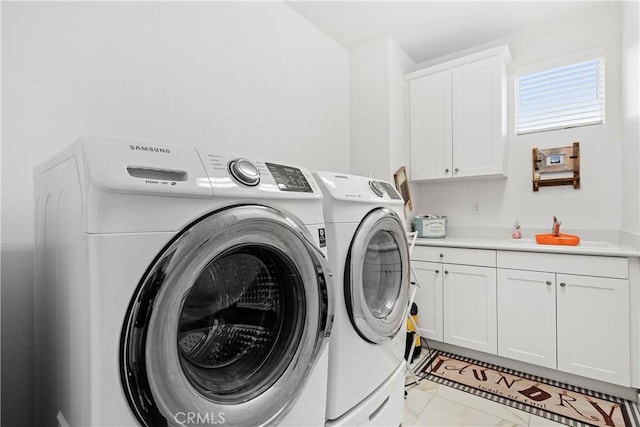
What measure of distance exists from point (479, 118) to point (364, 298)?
2258 mm

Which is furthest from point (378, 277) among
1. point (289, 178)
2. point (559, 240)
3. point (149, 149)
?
point (559, 240)

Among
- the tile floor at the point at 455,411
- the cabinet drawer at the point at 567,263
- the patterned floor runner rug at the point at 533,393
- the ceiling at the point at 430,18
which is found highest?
the ceiling at the point at 430,18

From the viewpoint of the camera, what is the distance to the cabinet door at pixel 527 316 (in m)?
2.14

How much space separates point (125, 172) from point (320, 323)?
0.69m

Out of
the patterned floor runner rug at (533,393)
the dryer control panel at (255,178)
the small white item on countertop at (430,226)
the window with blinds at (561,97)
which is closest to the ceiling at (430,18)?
the window with blinds at (561,97)

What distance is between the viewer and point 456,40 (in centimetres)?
298

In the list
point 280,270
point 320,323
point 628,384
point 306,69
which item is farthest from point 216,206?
point 628,384

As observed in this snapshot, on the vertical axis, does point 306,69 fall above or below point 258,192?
above

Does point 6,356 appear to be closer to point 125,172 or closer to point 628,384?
point 125,172

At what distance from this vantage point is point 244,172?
0.86 meters

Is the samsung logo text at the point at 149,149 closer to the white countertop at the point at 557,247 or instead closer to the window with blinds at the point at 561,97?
the white countertop at the point at 557,247

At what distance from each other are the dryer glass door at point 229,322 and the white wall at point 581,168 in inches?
101

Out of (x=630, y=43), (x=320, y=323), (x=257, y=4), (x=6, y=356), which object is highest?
(x=257, y=4)

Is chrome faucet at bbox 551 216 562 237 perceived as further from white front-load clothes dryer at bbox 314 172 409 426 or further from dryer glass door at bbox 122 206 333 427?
dryer glass door at bbox 122 206 333 427
